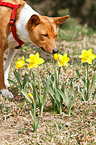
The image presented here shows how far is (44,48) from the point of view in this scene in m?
2.29

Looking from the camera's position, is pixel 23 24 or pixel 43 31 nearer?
pixel 43 31

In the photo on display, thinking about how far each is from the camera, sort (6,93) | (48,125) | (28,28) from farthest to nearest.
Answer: (6,93), (28,28), (48,125)

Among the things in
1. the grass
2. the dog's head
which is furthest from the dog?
the grass

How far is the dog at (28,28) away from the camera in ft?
7.48

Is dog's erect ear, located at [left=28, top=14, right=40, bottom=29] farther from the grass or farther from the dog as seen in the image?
the grass

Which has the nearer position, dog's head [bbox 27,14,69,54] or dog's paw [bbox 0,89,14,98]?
dog's head [bbox 27,14,69,54]

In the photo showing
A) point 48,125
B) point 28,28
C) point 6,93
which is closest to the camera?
point 48,125

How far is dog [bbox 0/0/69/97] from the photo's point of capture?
7.48 feet

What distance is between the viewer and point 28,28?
2363 mm

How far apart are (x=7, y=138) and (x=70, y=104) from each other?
799 mm

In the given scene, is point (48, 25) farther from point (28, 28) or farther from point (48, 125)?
point (48, 125)

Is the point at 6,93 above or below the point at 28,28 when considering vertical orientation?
below

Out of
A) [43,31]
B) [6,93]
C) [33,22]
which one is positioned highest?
[33,22]

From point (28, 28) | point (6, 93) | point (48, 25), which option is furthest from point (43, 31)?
point (6, 93)
